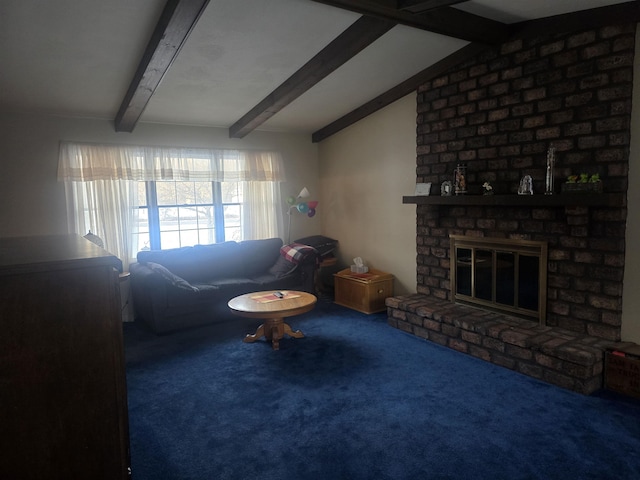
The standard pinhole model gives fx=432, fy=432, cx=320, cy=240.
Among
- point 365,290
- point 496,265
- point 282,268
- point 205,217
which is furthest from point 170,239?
point 496,265

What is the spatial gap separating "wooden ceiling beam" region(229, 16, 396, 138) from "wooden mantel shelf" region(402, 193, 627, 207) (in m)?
1.57

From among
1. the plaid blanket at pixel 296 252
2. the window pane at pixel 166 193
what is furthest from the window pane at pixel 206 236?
the plaid blanket at pixel 296 252

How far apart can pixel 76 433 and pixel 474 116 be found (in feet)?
13.0

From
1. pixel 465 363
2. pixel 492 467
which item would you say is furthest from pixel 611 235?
pixel 492 467

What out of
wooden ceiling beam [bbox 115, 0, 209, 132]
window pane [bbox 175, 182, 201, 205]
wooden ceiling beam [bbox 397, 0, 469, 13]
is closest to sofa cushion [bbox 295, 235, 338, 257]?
window pane [bbox 175, 182, 201, 205]

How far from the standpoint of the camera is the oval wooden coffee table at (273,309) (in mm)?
3758

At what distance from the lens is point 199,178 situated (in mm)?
5242

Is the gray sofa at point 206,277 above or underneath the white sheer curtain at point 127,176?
→ underneath

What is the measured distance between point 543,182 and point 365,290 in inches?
86.0

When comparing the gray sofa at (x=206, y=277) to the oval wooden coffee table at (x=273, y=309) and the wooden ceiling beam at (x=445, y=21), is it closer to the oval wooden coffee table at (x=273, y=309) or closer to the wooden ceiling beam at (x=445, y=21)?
the oval wooden coffee table at (x=273, y=309)

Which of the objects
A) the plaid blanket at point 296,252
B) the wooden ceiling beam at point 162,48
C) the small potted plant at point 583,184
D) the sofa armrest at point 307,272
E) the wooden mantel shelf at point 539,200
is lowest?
the sofa armrest at point 307,272

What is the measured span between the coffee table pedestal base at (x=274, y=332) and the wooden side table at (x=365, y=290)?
3.44ft

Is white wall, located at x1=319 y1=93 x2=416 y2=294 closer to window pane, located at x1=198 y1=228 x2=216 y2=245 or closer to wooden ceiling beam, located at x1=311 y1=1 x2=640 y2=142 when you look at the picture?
wooden ceiling beam, located at x1=311 y1=1 x2=640 y2=142

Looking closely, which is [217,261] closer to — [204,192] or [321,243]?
[204,192]
